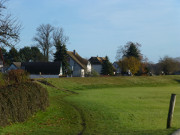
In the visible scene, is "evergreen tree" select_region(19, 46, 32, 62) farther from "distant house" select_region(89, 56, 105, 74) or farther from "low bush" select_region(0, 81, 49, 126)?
"low bush" select_region(0, 81, 49, 126)

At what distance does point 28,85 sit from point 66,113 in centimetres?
315

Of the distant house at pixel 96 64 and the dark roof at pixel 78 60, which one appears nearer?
the dark roof at pixel 78 60

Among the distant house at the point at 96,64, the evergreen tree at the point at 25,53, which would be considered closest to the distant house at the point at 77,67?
the distant house at the point at 96,64

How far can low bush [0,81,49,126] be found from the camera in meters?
11.1

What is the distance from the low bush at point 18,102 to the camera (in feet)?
36.3

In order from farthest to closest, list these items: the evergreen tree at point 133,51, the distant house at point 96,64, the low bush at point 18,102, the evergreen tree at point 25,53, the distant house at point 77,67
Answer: the distant house at point 96,64 < the evergreen tree at point 25,53 < the evergreen tree at point 133,51 < the distant house at point 77,67 < the low bush at point 18,102

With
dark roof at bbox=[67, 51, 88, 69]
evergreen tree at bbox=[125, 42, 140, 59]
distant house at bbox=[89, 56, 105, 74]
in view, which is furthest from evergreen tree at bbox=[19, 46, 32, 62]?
evergreen tree at bbox=[125, 42, 140, 59]

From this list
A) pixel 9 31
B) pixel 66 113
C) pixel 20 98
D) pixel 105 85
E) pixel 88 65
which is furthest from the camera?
pixel 88 65

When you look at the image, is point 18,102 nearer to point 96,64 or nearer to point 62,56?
point 62,56

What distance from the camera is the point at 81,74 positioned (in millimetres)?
87312

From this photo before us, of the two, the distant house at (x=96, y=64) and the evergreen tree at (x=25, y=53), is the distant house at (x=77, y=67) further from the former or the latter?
the evergreen tree at (x=25, y=53)

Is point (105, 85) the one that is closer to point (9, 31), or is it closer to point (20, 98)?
point (9, 31)

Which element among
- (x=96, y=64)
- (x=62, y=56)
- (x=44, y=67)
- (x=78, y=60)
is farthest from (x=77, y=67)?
(x=96, y=64)

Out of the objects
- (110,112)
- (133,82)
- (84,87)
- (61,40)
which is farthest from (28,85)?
(61,40)
